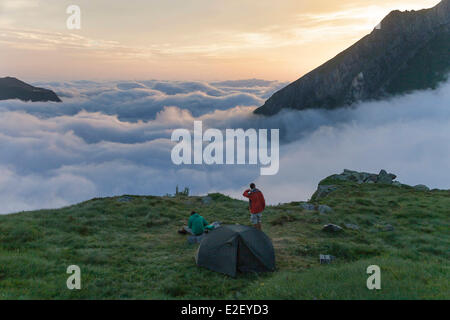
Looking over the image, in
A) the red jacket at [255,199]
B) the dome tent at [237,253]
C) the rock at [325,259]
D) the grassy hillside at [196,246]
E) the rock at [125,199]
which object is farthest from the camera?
the rock at [125,199]

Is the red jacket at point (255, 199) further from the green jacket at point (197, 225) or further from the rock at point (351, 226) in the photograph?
the rock at point (351, 226)

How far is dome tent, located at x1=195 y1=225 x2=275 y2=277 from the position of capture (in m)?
13.6

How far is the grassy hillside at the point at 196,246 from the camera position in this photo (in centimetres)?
1090

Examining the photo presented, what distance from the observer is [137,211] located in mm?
27828

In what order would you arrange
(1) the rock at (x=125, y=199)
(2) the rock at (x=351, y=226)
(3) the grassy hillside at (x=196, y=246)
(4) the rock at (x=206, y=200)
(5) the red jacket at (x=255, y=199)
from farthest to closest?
(4) the rock at (x=206, y=200) < (1) the rock at (x=125, y=199) < (2) the rock at (x=351, y=226) < (5) the red jacket at (x=255, y=199) < (3) the grassy hillside at (x=196, y=246)

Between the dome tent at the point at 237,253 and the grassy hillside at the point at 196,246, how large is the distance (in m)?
0.45

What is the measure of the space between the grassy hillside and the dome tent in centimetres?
45

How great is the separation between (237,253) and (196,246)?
4940mm

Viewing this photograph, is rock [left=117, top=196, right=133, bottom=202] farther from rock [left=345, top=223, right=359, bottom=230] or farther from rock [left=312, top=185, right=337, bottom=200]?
rock [left=312, top=185, right=337, bottom=200]

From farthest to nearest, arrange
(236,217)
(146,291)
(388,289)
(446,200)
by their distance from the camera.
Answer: (446,200) → (236,217) → (146,291) → (388,289)

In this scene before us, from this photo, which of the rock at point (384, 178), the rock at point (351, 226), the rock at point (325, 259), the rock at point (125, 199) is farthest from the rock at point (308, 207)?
the rock at point (384, 178)
